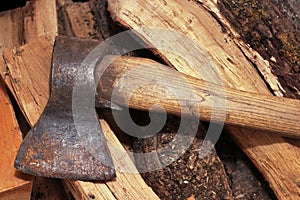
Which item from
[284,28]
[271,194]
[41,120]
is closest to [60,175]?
[41,120]

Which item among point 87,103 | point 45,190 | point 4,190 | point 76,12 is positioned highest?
point 76,12

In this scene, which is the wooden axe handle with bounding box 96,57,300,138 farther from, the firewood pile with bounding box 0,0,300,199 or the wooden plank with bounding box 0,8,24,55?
the wooden plank with bounding box 0,8,24,55

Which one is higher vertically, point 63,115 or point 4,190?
point 63,115

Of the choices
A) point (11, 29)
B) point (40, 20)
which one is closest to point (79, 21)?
point (40, 20)

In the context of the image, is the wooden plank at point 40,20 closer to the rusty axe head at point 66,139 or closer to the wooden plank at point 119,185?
the rusty axe head at point 66,139

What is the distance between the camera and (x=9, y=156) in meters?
1.89

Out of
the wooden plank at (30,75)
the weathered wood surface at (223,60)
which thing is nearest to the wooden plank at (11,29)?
the wooden plank at (30,75)

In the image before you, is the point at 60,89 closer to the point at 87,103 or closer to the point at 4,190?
the point at 87,103

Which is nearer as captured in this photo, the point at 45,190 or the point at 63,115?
the point at 63,115

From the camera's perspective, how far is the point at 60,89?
179 cm

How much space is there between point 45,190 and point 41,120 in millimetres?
424

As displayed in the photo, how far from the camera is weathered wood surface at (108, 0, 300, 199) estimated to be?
189 centimetres

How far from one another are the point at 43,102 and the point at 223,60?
720 millimetres

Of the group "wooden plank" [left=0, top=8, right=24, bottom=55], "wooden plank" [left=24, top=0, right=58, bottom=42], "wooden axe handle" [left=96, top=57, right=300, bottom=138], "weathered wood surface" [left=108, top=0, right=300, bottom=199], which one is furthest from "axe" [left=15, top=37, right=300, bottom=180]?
"wooden plank" [left=0, top=8, right=24, bottom=55]
